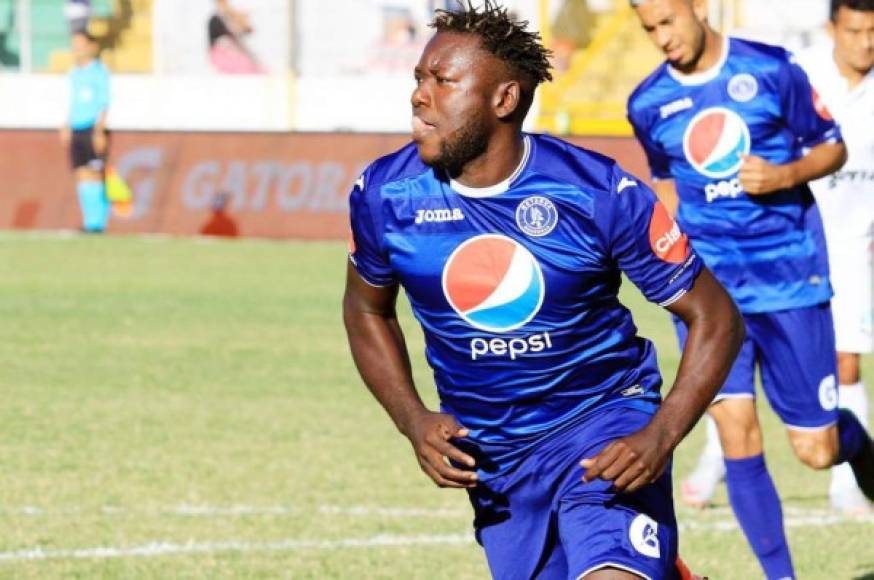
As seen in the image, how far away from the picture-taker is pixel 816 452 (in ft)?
24.3

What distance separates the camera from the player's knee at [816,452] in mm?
7398

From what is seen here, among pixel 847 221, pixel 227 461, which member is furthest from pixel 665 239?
pixel 227 461

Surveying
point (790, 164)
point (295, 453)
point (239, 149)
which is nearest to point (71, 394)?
point (295, 453)

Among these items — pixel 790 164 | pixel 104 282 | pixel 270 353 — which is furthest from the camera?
pixel 104 282

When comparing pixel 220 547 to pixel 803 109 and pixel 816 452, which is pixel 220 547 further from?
pixel 803 109

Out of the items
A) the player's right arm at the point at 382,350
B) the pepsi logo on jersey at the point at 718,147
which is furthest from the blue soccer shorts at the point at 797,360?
the player's right arm at the point at 382,350

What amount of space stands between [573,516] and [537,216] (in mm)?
772

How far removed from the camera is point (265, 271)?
19.5m

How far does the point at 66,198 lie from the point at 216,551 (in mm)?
17215

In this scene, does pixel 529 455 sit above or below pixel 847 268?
above

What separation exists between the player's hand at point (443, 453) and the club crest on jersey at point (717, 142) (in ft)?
8.77

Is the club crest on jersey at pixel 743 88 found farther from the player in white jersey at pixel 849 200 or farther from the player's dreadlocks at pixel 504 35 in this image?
the player's dreadlocks at pixel 504 35

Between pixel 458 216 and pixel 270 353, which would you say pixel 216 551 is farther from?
pixel 270 353

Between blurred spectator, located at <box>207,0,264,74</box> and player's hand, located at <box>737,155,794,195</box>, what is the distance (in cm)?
2490
